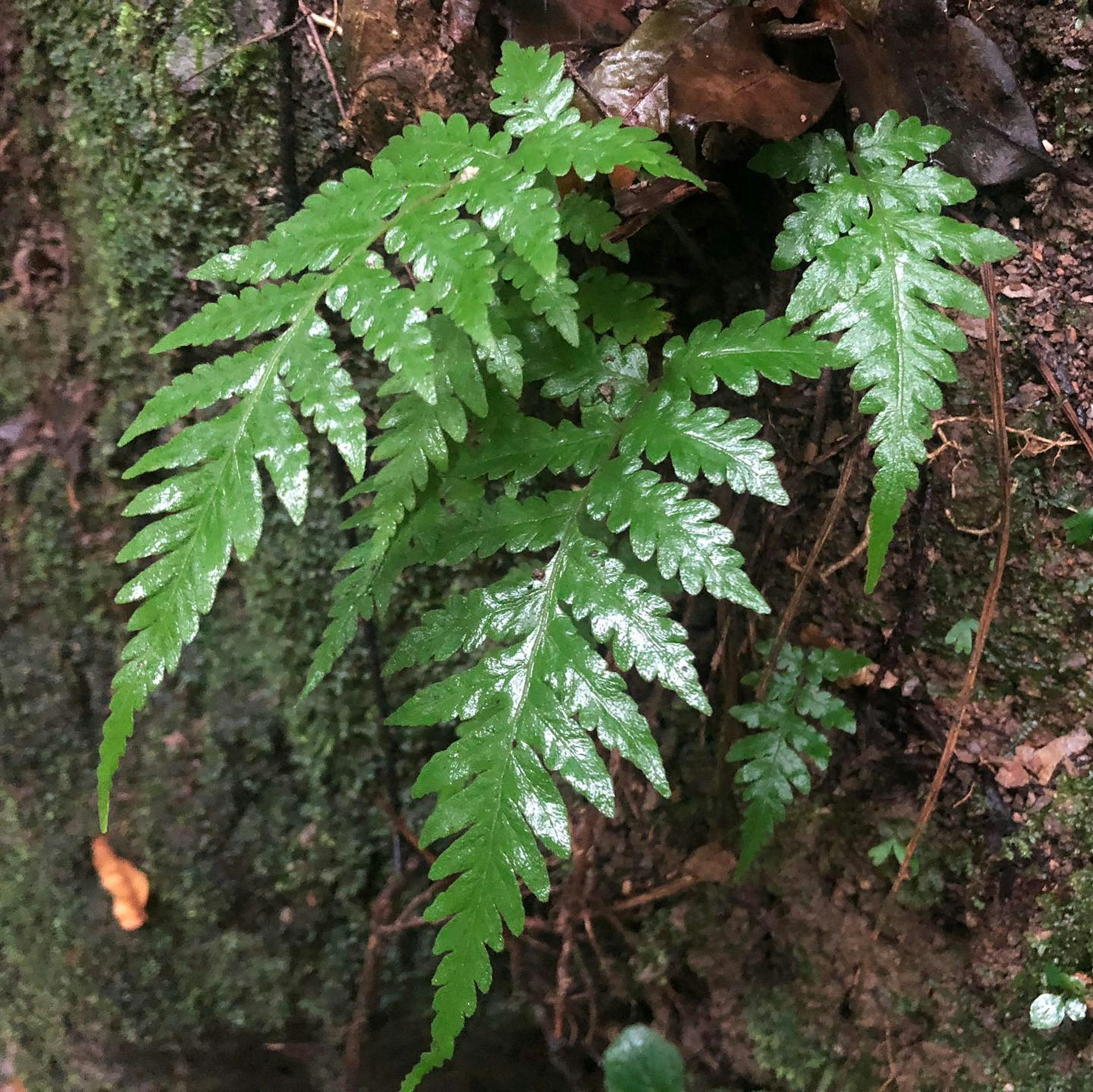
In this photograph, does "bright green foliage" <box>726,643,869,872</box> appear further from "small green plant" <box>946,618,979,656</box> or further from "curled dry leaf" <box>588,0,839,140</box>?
"curled dry leaf" <box>588,0,839,140</box>

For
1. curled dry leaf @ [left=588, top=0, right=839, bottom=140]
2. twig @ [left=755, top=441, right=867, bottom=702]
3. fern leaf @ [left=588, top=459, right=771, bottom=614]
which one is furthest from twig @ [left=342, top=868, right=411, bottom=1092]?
curled dry leaf @ [left=588, top=0, right=839, bottom=140]

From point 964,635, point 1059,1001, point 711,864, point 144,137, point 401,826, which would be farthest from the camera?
point 401,826

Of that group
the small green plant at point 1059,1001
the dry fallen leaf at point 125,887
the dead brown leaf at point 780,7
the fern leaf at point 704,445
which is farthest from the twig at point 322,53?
the small green plant at point 1059,1001

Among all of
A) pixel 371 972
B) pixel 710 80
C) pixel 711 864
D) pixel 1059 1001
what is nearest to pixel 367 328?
pixel 710 80

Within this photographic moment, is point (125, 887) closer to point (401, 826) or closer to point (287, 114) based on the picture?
point (401, 826)

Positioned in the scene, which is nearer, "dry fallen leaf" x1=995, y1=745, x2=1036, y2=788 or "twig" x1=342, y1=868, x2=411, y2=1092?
"dry fallen leaf" x1=995, y1=745, x2=1036, y2=788

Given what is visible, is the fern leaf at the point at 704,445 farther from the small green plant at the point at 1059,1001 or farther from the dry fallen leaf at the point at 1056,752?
the small green plant at the point at 1059,1001
